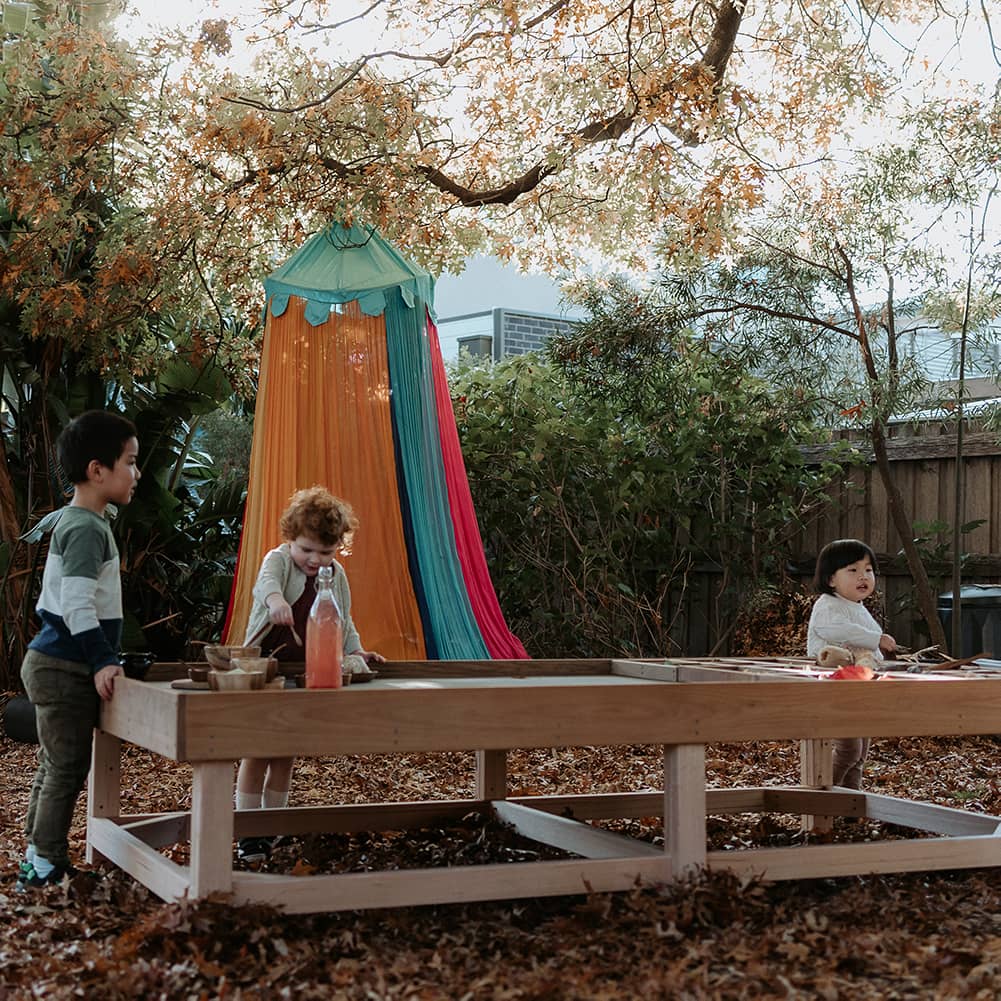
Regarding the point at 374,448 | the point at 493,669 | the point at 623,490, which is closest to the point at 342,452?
the point at 374,448

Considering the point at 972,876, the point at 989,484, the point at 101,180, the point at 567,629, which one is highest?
the point at 101,180

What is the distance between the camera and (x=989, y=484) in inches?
245

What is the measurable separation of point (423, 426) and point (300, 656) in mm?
2426

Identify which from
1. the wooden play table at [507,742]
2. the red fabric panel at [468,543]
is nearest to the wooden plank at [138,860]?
the wooden play table at [507,742]

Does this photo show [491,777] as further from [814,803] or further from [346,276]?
[346,276]

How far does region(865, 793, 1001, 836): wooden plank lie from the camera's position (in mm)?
3314

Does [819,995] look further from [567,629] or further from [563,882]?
[567,629]

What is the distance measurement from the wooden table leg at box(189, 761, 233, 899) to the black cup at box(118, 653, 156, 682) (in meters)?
0.63

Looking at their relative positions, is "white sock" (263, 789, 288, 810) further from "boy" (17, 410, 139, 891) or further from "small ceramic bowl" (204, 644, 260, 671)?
"small ceramic bowl" (204, 644, 260, 671)

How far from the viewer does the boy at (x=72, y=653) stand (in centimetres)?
284

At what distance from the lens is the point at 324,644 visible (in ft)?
8.49

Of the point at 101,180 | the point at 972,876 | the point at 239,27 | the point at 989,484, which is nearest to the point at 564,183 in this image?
the point at 239,27

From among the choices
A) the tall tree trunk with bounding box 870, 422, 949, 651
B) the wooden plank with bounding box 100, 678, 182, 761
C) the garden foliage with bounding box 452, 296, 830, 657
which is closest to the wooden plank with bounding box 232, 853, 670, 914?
the wooden plank with bounding box 100, 678, 182, 761

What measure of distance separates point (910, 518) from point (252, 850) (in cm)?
440
